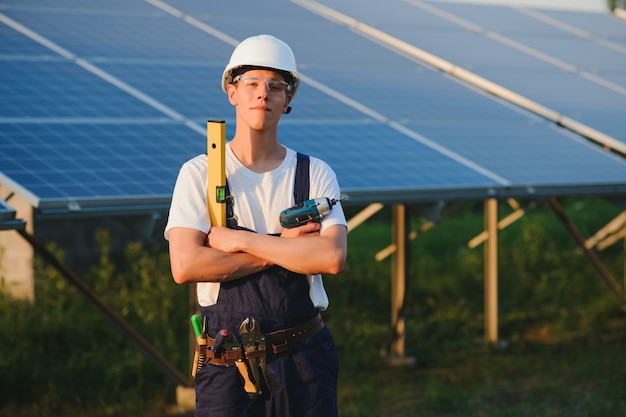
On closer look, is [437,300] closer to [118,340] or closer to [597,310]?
[597,310]

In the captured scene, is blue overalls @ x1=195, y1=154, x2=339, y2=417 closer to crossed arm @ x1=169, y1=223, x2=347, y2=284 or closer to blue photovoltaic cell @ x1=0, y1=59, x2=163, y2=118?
crossed arm @ x1=169, y1=223, x2=347, y2=284

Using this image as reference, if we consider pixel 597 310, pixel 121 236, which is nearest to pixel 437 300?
pixel 597 310

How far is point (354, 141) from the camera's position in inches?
295

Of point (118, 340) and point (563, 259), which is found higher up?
point (563, 259)

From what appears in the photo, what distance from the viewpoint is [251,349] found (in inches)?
141

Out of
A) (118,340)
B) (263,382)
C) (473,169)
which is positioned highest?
(473,169)

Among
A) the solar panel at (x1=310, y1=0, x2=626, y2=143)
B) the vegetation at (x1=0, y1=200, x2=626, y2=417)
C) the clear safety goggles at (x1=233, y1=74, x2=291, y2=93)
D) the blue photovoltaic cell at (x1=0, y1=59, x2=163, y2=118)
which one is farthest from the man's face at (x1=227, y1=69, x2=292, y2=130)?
the solar panel at (x1=310, y1=0, x2=626, y2=143)

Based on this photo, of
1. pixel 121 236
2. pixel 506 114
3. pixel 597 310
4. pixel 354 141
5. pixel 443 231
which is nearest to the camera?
pixel 354 141

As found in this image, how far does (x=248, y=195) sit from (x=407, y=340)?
22.1ft

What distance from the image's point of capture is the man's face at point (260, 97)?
11.9ft

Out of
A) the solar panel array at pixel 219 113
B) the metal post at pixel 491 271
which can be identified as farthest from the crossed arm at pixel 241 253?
the metal post at pixel 491 271

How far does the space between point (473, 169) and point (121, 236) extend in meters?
6.29

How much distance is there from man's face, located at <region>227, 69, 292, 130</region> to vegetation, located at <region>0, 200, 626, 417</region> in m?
3.99

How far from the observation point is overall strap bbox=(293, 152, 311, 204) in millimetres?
3729
